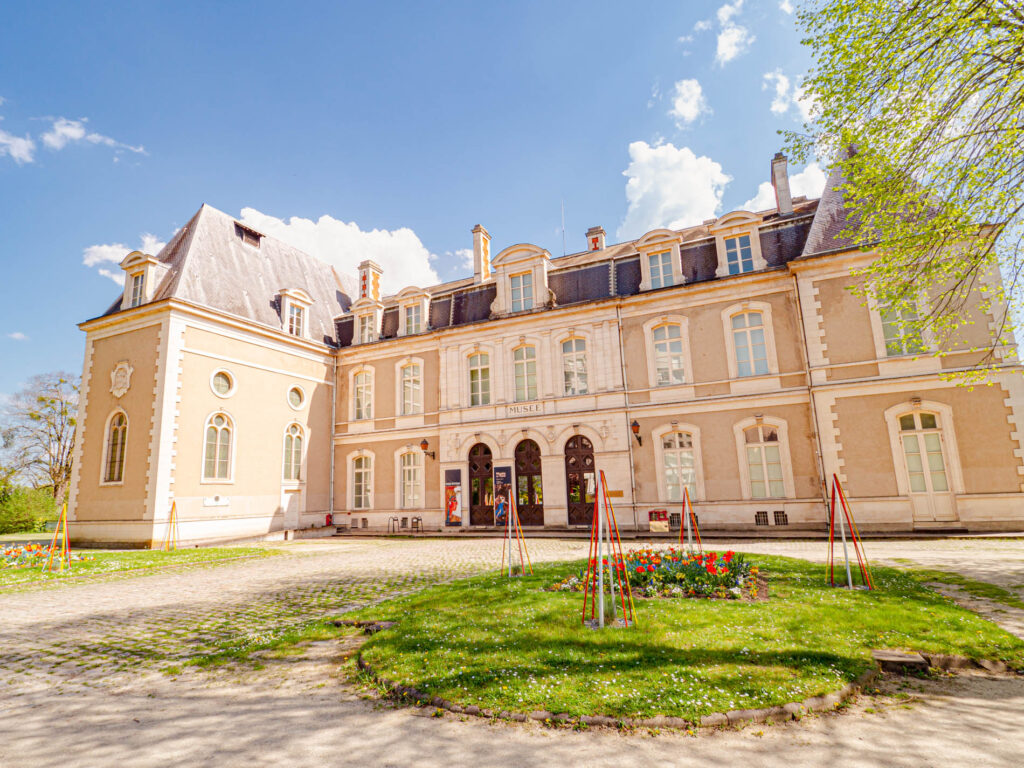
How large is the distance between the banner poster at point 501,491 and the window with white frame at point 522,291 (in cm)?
630

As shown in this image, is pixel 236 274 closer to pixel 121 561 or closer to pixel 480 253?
pixel 480 253

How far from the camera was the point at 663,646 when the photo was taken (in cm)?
490

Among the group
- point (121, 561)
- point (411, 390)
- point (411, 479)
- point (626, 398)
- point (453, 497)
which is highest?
point (411, 390)

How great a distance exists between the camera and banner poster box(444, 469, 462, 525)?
20.4 meters

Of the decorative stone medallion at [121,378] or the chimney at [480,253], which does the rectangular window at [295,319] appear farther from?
the chimney at [480,253]

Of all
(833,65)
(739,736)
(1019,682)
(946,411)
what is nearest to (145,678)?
(739,736)

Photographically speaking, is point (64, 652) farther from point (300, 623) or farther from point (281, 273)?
point (281, 273)

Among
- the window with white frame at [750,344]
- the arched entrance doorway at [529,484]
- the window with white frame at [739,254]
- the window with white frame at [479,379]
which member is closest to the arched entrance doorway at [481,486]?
the arched entrance doorway at [529,484]

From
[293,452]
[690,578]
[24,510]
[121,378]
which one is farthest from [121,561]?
[24,510]

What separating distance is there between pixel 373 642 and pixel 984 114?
37.0 feet

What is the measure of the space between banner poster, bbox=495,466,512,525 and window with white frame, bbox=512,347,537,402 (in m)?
2.77

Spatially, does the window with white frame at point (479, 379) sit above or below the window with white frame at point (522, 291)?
below

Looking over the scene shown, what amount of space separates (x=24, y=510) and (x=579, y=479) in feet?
89.7

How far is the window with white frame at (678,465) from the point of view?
17344 mm
